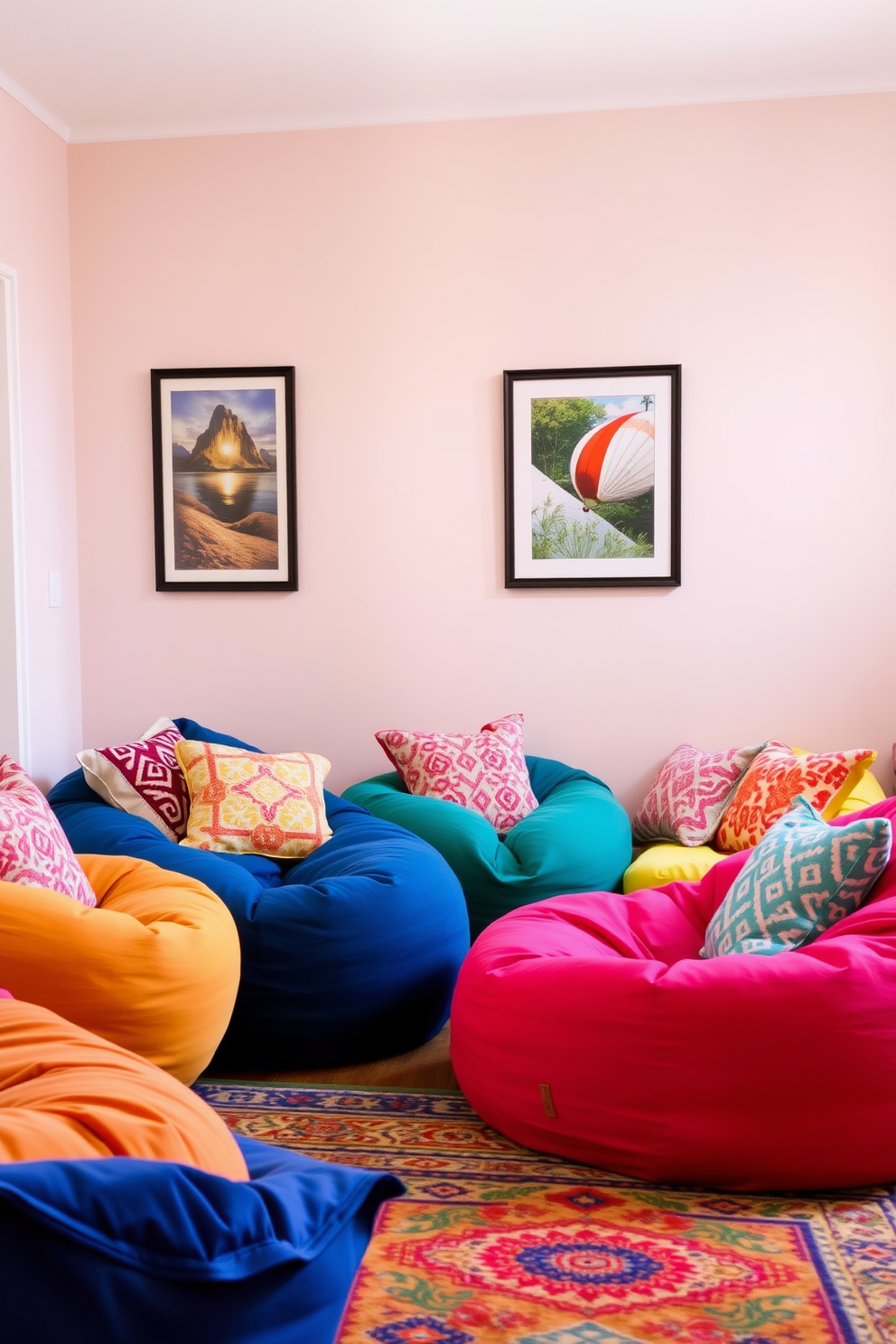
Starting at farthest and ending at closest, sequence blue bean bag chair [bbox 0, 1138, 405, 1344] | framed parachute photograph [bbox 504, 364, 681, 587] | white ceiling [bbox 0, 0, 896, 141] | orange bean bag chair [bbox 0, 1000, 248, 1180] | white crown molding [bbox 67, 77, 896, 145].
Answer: framed parachute photograph [bbox 504, 364, 681, 587]
white crown molding [bbox 67, 77, 896, 145]
white ceiling [bbox 0, 0, 896, 141]
orange bean bag chair [bbox 0, 1000, 248, 1180]
blue bean bag chair [bbox 0, 1138, 405, 1344]

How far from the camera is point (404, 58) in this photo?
3660mm

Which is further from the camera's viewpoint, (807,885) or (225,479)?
(225,479)

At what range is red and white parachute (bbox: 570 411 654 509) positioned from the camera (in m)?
4.01

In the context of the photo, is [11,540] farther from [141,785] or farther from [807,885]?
[807,885]

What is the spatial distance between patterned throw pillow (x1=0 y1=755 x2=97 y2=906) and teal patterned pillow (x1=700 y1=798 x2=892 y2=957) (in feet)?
4.75

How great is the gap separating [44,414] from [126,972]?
2.56 meters

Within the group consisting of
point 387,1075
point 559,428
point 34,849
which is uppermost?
point 559,428

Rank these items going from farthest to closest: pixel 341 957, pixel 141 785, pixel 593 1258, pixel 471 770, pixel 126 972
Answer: pixel 471 770, pixel 141 785, pixel 341 957, pixel 126 972, pixel 593 1258

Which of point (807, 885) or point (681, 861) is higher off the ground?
point (807, 885)

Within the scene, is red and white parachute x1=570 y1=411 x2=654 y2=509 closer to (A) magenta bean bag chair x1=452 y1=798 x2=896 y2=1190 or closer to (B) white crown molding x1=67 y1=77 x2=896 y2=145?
(B) white crown molding x1=67 y1=77 x2=896 y2=145

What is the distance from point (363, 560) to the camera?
4.17 metres

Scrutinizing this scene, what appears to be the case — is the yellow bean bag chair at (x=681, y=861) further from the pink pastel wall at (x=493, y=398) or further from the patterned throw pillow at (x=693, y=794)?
the pink pastel wall at (x=493, y=398)

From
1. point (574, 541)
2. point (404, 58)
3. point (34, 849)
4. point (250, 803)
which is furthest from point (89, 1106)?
point (404, 58)

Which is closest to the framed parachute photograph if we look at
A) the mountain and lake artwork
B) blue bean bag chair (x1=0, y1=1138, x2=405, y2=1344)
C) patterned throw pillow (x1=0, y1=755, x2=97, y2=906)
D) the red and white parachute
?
the red and white parachute
